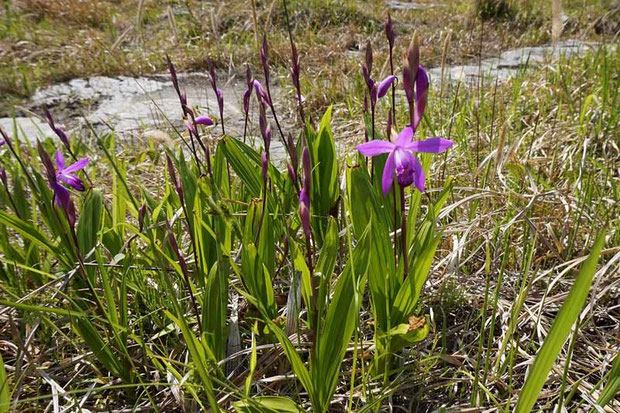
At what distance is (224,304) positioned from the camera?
4.23 feet

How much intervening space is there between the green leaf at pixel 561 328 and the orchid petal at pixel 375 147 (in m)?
0.51

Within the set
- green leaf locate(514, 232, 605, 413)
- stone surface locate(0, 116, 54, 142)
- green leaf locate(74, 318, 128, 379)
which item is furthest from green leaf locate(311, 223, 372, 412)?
stone surface locate(0, 116, 54, 142)

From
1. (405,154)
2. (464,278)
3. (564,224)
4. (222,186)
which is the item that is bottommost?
(464,278)

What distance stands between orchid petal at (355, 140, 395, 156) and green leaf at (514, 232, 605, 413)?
0.51 m

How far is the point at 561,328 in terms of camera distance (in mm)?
831

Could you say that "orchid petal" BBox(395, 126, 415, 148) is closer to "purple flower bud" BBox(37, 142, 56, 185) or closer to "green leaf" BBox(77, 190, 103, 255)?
"purple flower bud" BBox(37, 142, 56, 185)

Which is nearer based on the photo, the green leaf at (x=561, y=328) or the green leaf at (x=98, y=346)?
the green leaf at (x=561, y=328)

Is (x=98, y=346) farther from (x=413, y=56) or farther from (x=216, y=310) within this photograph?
(x=413, y=56)

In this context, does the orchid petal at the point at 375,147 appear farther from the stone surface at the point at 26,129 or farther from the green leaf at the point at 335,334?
the stone surface at the point at 26,129

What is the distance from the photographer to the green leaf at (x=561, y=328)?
0.76 meters

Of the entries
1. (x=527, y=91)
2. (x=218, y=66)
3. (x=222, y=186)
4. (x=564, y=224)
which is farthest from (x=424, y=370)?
(x=218, y=66)

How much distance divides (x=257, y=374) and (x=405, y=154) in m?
0.75

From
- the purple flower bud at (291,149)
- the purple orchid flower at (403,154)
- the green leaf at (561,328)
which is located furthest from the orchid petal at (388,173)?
the green leaf at (561,328)

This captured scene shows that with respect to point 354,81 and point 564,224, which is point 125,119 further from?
point 564,224
